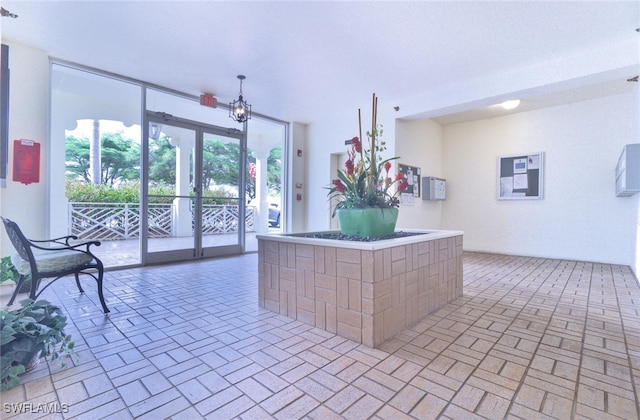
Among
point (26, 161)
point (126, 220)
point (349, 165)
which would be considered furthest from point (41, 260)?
point (126, 220)

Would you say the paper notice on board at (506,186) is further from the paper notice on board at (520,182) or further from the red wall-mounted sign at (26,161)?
the red wall-mounted sign at (26,161)

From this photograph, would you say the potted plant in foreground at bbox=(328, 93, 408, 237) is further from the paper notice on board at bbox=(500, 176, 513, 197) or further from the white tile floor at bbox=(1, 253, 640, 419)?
the paper notice on board at bbox=(500, 176, 513, 197)

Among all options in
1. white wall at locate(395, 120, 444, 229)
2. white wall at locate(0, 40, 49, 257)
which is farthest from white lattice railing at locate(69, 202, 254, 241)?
white wall at locate(395, 120, 444, 229)

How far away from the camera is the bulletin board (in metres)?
5.32

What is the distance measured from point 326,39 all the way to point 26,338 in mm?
3314

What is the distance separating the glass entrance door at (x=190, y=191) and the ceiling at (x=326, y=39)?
31.6 inches

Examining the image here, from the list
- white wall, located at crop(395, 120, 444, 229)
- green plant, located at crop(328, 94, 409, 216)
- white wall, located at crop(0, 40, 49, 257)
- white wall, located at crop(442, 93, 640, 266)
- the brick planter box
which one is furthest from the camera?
white wall, located at crop(395, 120, 444, 229)

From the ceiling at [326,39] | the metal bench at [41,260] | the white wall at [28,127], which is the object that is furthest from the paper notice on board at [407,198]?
the white wall at [28,127]

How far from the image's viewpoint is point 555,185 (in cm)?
516

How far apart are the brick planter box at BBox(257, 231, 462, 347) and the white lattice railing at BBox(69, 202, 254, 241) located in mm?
2913

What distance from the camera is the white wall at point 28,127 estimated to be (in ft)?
10.4

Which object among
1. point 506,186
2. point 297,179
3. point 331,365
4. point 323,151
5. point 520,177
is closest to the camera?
point 331,365

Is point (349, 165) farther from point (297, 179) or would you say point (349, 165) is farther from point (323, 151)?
point (297, 179)

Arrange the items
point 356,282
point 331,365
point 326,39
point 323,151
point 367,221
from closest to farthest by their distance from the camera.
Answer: point 331,365 < point 356,282 < point 367,221 < point 326,39 < point 323,151
